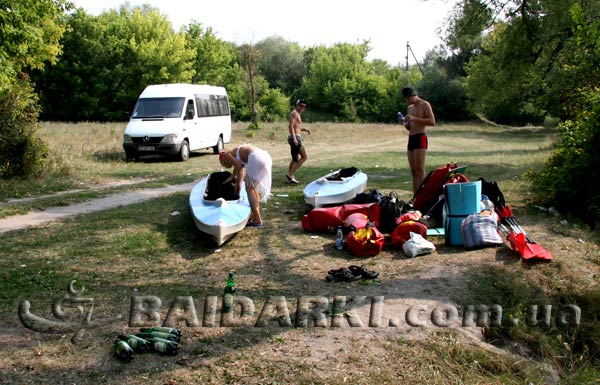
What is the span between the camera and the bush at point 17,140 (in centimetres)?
1266

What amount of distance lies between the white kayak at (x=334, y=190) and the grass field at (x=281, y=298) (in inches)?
16.1

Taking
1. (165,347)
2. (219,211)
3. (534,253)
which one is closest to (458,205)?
(534,253)

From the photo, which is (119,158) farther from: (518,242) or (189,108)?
(518,242)

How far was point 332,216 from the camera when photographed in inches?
324

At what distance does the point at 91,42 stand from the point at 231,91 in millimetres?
17366

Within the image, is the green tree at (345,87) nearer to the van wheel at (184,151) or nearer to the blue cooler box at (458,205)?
the van wheel at (184,151)

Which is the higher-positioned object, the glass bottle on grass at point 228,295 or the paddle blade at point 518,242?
the paddle blade at point 518,242

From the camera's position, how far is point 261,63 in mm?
71250

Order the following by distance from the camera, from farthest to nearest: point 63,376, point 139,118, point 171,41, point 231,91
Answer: point 231,91
point 171,41
point 139,118
point 63,376

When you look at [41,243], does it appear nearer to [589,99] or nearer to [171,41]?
[589,99]

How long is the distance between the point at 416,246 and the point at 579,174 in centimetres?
457

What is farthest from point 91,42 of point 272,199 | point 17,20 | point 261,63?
point 272,199

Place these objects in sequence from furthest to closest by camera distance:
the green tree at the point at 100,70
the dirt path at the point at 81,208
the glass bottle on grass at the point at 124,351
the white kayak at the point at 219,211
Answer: the green tree at the point at 100,70, the dirt path at the point at 81,208, the white kayak at the point at 219,211, the glass bottle on grass at the point at 124,351

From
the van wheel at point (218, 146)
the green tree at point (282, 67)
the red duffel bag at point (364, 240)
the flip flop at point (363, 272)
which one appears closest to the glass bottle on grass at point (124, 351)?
the flip flop at point (363, 272)
